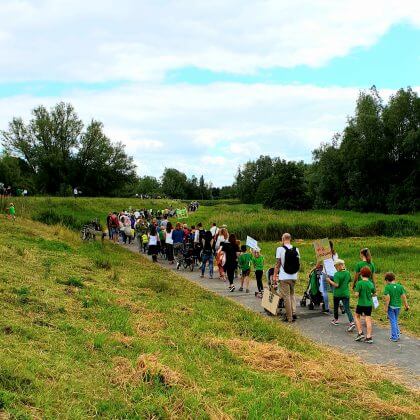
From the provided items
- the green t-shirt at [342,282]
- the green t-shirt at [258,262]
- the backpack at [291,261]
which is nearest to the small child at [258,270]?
the green t-shirt at [258,262]

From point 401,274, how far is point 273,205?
1896 inches

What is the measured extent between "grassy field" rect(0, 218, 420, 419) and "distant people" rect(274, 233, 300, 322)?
97 centimetres

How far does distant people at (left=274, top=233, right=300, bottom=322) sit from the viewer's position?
10.9 m

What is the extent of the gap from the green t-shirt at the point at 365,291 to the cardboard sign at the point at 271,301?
2.29m

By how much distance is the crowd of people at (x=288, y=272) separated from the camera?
9719mm

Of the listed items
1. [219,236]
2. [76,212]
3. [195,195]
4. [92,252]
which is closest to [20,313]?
[219,236]

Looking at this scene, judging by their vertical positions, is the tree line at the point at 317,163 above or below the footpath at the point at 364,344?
above

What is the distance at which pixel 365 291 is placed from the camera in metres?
9.62

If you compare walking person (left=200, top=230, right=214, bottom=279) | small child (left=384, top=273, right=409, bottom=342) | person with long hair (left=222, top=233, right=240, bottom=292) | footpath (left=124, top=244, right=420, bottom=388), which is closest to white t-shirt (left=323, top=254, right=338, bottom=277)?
footpath (left=124, top=244, right=420, bottom=388)

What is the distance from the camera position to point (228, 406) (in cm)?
579

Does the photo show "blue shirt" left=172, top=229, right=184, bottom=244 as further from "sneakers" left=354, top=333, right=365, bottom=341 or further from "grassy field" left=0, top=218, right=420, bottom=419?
"sneakers" left=354, top=333, right=365, bottom=341

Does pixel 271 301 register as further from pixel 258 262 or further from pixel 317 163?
pixel 317 163

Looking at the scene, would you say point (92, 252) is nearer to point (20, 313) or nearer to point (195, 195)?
point (20, 313)

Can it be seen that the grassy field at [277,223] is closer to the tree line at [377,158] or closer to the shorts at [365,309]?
the tree line at [377,158]
